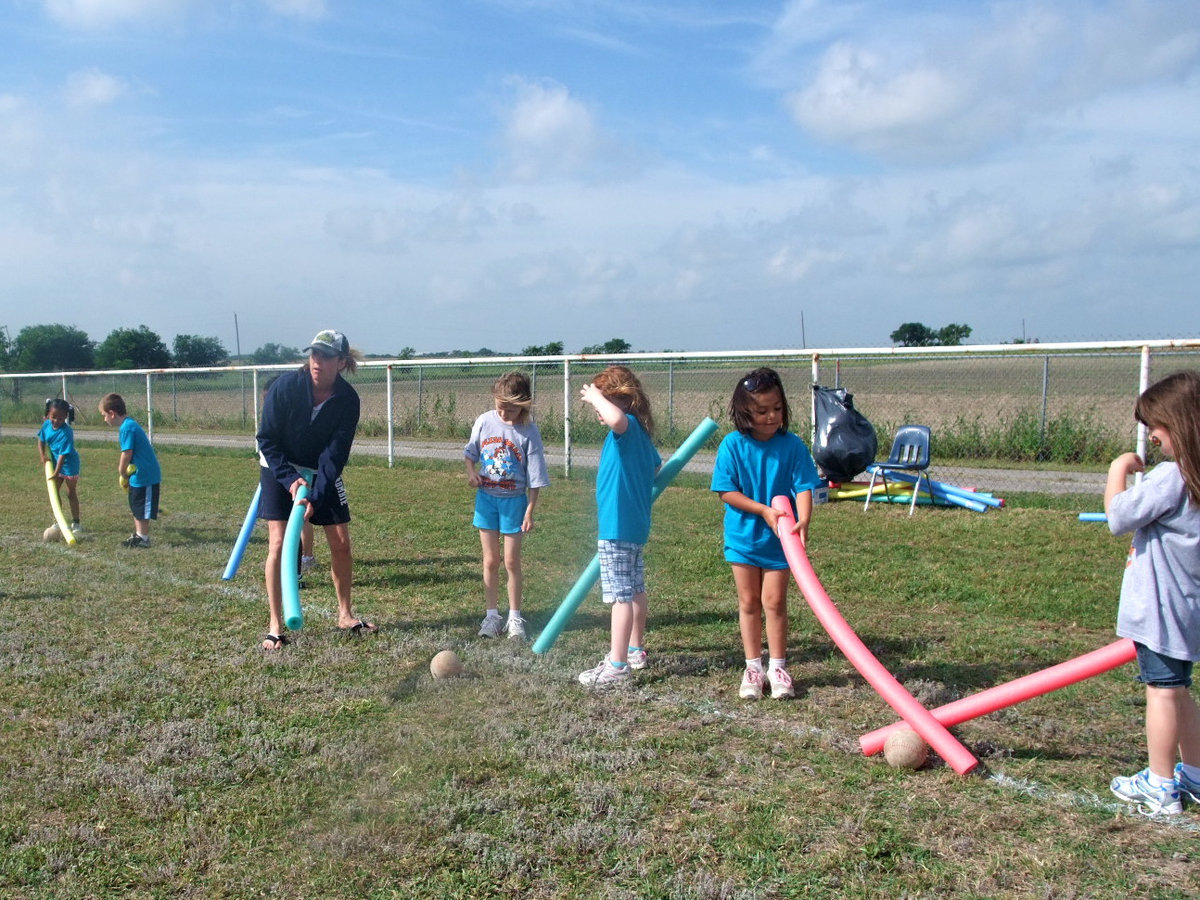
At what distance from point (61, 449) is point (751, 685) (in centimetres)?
877

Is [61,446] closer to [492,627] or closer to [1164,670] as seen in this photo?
[492,627]

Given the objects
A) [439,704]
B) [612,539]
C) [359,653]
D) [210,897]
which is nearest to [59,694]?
[359,653]

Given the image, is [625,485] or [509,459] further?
[509,459]

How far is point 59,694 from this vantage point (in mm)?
4984

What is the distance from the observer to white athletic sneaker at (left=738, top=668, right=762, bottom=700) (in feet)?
15.9

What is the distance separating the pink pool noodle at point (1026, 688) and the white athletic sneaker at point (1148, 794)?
40cm

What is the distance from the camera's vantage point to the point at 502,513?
19.6 feet

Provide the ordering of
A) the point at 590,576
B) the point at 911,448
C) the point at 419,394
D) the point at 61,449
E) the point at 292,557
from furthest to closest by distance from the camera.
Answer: the point at 419,394 → the point at 911,448 → the point at 61,449 → the point at 292,557 → the point at 590,576

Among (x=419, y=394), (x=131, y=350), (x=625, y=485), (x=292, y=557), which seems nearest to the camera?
(x=625, y=485)

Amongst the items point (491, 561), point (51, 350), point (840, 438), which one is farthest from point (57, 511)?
point (51, 350)

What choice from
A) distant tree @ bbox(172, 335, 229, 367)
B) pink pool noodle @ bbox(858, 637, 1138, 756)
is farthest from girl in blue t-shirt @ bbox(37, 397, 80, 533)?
distant tree @ bbox(172, 335, 229, 367)

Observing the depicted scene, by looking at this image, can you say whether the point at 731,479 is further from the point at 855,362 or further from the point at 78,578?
the point at 855,362

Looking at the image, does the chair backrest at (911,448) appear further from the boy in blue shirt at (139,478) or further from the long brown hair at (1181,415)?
the boy in blue shirt at (139,478)

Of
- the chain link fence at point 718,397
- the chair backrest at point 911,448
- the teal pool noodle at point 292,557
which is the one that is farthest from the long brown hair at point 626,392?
the chair backrest at point 911,448
